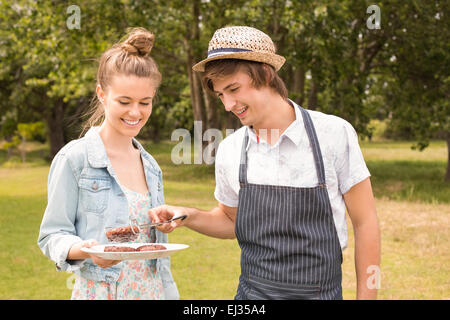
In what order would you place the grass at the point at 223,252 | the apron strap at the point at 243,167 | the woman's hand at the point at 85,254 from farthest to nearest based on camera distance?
the grass at the point at 223,252
the apron strap at the point at 243,167
the woman's hand at the point at 85,254

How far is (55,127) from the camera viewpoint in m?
31.3

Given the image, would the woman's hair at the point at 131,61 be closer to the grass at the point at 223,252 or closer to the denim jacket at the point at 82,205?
the denim jacket at the point at 82,205

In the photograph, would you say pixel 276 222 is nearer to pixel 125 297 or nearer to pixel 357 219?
pixel 357 219

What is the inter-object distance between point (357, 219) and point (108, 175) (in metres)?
1.18

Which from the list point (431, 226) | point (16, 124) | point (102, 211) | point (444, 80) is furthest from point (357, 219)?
point (16, 124)

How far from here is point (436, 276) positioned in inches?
297

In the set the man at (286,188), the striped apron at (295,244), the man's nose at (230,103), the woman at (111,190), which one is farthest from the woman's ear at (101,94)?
the striped apron at (295,244)

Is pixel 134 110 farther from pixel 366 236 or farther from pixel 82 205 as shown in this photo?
pixel 366 236

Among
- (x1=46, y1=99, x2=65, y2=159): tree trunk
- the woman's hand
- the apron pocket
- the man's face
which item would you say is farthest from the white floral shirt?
(x1=46, y1=99, x2=65, y2=159): tree trunk

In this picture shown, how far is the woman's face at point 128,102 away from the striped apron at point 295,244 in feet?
2.18

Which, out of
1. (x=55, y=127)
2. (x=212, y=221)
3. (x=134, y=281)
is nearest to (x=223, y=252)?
(x=212, y=221)

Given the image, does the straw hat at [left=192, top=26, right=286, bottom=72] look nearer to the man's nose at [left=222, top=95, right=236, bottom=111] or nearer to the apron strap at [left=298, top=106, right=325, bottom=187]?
the man's nose at [left=222, top=95, right=236, bottom=111]

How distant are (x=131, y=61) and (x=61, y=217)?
80cm

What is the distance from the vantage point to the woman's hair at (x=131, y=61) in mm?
2699
